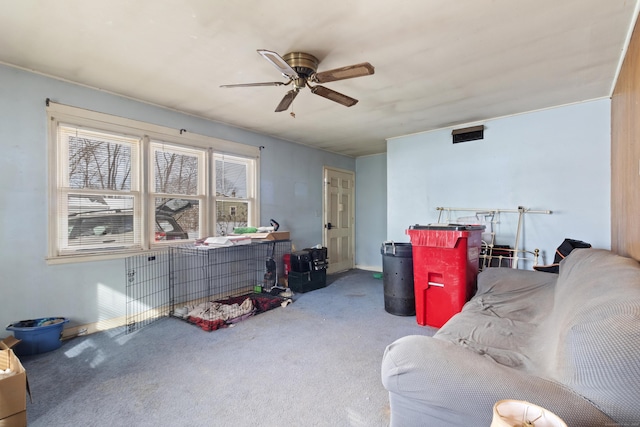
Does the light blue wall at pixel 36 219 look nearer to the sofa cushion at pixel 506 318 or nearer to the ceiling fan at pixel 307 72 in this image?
the ceiling fan at pixel 307 72

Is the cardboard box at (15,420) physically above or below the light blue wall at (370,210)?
below

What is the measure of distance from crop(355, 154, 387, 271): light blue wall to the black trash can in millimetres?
2447

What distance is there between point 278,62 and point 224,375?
222 centimetres

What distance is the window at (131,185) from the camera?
274 centimetres

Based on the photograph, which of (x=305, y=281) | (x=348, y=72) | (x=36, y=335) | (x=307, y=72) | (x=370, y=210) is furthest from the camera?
(x=370, y=210)

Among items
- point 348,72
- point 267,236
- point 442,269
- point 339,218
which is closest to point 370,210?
point 339,218

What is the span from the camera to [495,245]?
375 cm

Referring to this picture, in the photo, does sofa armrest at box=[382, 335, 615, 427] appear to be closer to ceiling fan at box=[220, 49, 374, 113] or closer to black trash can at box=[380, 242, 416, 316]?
ceiling fan at box=[220, 49, 374, 113]

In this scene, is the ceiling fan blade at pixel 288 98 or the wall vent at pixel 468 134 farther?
the wall vent at pixel 468 134

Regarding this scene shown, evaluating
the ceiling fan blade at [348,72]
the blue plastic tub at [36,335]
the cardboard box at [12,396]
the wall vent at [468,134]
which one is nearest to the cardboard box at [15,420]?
the cardboard box at [12,396]

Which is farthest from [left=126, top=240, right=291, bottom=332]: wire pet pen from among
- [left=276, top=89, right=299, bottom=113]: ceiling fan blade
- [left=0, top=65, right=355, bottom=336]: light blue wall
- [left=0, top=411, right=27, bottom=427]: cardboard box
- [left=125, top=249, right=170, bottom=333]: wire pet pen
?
[left=276, top=89, right=299, bottom=113]: ceiling fan blade

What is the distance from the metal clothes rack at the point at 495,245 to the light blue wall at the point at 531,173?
63 millimetres

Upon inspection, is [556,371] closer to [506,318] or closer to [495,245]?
[506,318]

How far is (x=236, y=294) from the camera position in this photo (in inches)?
160
